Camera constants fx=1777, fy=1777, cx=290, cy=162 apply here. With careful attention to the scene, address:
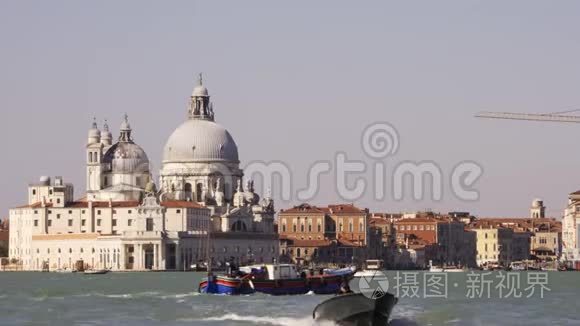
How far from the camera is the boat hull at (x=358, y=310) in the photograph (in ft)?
122

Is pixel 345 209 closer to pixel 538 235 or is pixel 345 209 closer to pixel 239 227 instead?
pixel 239 227

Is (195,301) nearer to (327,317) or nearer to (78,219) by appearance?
(327,317)

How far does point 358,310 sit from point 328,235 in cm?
11769

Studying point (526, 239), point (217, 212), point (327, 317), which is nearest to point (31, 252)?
point (217, 212)

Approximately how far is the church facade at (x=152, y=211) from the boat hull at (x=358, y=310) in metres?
90.0

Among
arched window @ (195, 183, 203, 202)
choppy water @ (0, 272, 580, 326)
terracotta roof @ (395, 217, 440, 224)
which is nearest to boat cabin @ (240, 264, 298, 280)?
choppy water @ (0, 272, 580, 326)

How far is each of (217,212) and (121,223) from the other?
10.6 m

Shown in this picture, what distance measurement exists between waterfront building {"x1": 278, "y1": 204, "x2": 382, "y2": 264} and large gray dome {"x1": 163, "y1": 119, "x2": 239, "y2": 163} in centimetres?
1113

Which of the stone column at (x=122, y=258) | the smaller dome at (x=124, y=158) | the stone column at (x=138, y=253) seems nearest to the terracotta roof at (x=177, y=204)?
the stone column at (x=138, y=253)

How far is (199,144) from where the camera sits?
468ft

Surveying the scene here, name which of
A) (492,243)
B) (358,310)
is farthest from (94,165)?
(358,310)

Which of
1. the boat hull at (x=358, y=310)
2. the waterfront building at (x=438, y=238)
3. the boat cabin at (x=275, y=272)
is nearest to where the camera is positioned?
the boat hull at (x=358, y=310)

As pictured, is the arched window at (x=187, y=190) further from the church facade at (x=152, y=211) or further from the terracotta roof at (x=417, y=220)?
the terracotta roof at (x=417, y=220)

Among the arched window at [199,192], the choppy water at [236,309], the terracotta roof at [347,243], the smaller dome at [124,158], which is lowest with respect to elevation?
the choppy water at [236,309]
